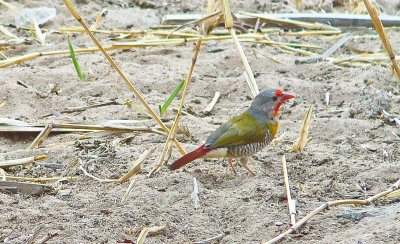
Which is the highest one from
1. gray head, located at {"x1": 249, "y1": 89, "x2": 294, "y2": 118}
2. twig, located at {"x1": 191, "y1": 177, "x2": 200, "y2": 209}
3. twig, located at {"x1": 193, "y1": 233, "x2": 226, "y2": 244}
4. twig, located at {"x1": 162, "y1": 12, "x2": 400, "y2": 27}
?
twig, located at {"x1": 162, "y1": 12, "x2": 400, "y2": 27}

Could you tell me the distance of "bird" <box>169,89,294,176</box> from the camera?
13.6 feet

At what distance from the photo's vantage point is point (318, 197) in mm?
3650

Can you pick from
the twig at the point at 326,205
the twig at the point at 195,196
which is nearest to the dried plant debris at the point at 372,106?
the twig at the point at 326,205

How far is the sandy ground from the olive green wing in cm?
23

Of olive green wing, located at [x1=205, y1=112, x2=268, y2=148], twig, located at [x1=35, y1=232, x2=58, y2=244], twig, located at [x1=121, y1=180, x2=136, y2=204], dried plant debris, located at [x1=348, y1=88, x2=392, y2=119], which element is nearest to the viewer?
twig, located at [x1=35, y1=232, x2=58, y2=244]

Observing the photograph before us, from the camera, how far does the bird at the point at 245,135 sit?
4.14 meters

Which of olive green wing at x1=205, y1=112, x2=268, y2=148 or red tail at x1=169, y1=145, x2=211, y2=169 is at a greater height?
olive green wing at x1=205, y1=112, x2=268, y2=148

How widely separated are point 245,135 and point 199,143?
18.7 inches

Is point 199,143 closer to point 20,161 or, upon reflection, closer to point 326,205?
point 20,161

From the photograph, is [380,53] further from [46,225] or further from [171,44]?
[46,225]

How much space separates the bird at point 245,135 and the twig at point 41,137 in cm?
117

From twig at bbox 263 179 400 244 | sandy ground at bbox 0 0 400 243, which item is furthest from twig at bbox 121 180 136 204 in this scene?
twig at bbox 263 179 400 244

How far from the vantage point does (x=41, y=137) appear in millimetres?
4539

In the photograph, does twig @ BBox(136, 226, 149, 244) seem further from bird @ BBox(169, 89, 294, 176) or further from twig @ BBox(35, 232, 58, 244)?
bird @ BBox(169, 89, 294, 176)
